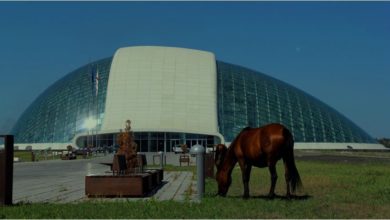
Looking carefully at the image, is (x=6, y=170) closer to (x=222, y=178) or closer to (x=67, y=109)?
(x=222, y=178)

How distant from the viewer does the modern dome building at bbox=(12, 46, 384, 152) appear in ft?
281

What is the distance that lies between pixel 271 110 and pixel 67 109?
105 ft

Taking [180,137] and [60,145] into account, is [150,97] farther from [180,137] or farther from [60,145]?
[60,145]

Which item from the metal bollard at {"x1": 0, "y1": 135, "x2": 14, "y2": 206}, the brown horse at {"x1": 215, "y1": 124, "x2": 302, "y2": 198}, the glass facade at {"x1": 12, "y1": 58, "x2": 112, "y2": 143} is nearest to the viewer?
the metal bollard at {"x1": 0, "y1": 135, "x2": 14, "y2": 206}

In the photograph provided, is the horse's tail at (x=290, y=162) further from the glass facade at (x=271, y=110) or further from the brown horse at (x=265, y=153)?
the glass facade at (x=271, y=110)

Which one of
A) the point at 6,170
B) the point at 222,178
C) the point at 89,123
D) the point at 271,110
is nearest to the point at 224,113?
the point at 271,110

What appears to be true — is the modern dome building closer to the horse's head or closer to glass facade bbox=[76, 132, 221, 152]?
glass facade bbox=[76, 132, 221, 152]

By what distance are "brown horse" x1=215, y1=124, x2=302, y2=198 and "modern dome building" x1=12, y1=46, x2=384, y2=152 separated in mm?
70382

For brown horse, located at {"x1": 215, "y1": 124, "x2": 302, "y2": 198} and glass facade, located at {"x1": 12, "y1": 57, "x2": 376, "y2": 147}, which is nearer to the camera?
brown horse, located at {"x1": 215, "y1": 124, "x2": 302, "y2": 198}

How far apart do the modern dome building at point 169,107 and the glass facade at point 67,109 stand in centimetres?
15

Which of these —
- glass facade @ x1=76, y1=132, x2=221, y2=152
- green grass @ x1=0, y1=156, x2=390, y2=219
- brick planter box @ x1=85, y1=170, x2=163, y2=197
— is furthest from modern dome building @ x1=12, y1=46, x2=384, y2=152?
green grass @ x1=0, y1=156, x2=390, y2=219

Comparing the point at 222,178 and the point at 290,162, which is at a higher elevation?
the point at 290,162

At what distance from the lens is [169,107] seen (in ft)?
283

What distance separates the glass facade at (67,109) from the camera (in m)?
87.4
